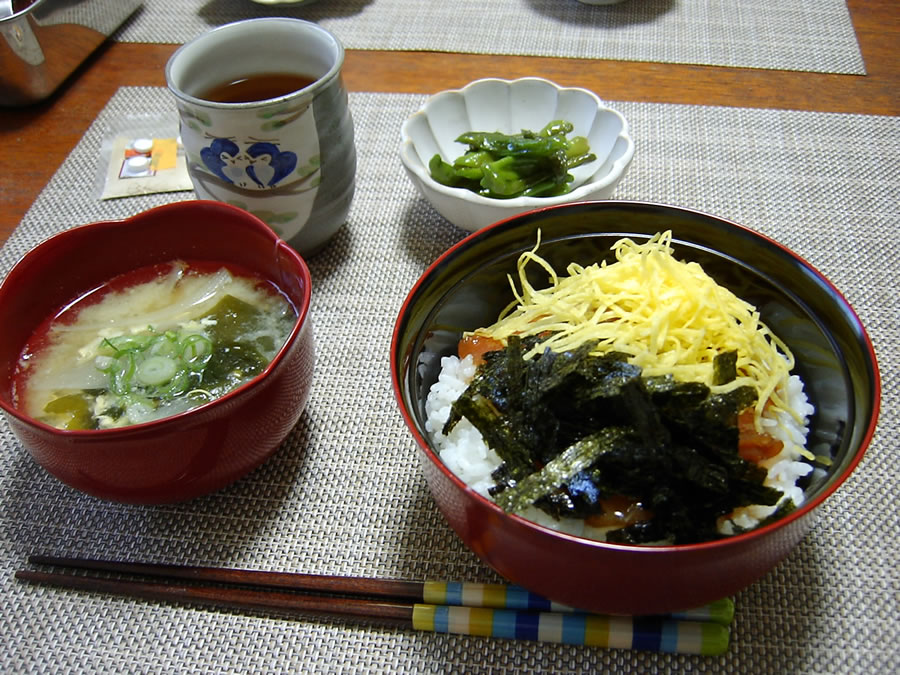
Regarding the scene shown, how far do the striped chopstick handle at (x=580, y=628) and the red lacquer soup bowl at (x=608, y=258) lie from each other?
75 mm

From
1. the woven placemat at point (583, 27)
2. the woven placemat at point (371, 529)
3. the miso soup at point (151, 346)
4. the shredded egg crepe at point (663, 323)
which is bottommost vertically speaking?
the woven placemat at point (371, 529)

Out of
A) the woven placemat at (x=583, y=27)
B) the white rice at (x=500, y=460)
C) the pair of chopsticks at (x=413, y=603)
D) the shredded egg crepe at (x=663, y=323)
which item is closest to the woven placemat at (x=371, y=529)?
the pair of chopsticks at (x=413, y=603)

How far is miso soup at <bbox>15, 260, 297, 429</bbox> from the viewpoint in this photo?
1.14m

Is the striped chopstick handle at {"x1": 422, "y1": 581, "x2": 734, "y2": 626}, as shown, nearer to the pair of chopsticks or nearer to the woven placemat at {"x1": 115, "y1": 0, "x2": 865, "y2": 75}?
the pair of chopsticks

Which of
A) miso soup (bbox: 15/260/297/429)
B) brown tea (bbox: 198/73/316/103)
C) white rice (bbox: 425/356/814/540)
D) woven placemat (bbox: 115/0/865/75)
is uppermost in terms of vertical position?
brown tea (bbox: 198/73/316/103)

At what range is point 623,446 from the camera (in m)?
0.95

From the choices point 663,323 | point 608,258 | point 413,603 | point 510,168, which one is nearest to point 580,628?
point 413,603

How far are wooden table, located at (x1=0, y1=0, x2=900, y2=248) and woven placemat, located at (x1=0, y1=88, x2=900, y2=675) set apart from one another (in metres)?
0.34

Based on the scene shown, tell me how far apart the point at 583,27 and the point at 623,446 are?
5.92 feet

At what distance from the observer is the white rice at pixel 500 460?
38.5 inches

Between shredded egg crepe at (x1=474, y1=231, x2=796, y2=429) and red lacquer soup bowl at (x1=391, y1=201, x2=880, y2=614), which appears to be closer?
red lacquer soup bowl at (x1=391, y1=201, x2=880, y2=614)

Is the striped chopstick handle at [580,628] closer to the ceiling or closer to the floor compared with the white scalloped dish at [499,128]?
closer to the floor

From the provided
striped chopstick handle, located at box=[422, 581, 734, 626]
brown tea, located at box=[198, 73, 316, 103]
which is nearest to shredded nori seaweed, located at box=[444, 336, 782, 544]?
striped chopstick handle, located at box=[422, 581, 734, 626]

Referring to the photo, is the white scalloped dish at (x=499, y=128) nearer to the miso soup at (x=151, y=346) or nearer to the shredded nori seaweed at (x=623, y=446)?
the miso soup at (x=151, y=346)
